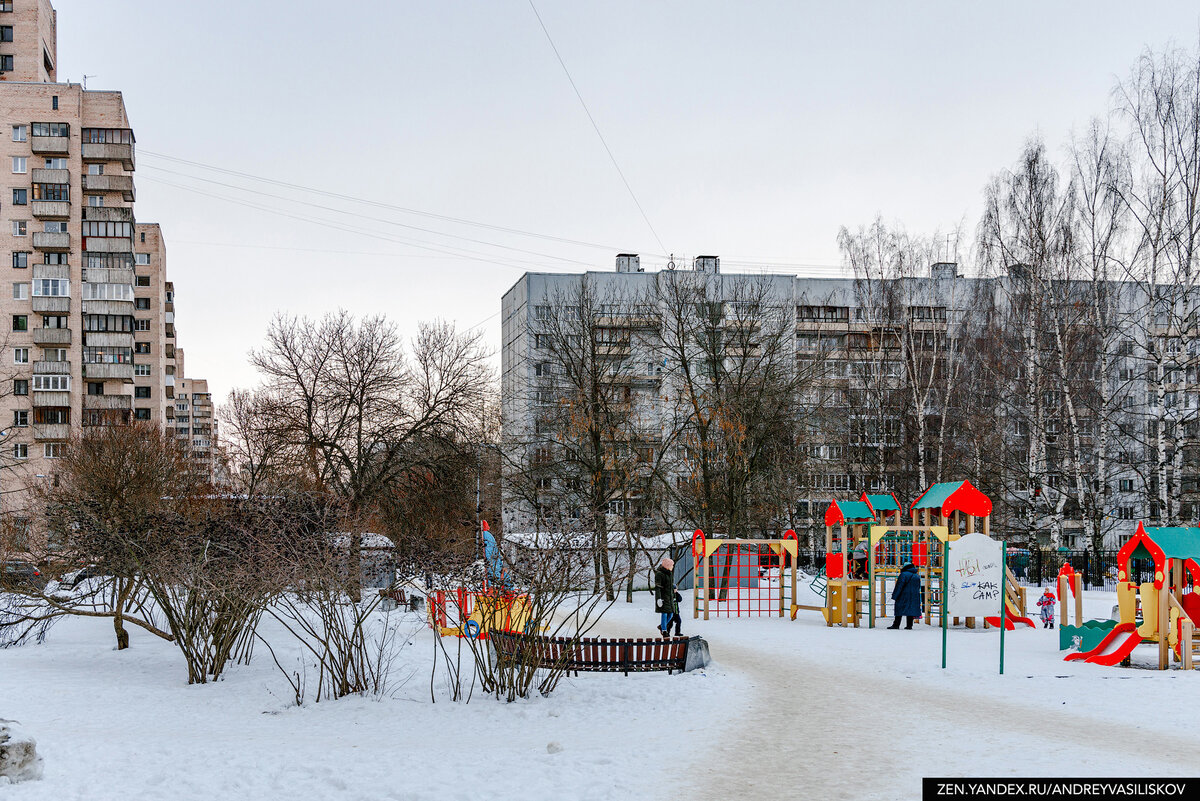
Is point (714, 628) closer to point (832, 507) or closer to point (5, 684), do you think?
point (832, 507)

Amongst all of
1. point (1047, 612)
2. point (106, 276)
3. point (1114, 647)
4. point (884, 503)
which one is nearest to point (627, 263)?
point (106, 276)

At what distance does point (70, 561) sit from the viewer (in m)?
18.7

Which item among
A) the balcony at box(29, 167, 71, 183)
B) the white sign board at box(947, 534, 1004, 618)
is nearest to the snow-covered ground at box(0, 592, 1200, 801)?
the white sign board at box(947, 534, 1004, 618)

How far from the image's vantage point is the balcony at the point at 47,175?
60.7m

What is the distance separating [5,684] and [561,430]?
1968 cm

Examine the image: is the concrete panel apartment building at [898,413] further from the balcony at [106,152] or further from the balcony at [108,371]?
the balcony at [106,152]

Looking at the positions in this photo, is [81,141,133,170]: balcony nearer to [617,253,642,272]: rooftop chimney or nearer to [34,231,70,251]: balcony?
[34,231,70,251]: balcony

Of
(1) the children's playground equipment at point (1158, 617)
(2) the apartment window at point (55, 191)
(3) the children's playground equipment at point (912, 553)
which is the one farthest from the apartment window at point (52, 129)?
(1) the children's playground equipment at point (1158, 617)

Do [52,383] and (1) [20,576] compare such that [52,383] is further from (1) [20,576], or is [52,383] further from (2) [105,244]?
(1) [20,576]

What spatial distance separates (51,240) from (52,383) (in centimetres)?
823

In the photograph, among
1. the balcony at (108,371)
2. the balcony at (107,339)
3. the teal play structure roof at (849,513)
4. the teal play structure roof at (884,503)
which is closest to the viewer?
the teal play structure roof at (849,513)

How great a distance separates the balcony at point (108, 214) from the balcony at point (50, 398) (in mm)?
10893

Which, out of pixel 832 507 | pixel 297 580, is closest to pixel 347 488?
pixel 832 507

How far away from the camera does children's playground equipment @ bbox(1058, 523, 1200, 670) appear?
15.4 metres
